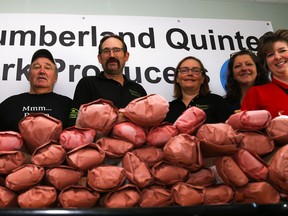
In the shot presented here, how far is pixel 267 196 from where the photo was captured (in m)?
0.78

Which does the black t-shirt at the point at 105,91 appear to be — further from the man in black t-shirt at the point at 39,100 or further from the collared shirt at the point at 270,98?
the collared shirt at the point at 270,98

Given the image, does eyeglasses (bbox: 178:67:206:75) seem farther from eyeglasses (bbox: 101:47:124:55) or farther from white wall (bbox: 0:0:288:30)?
white wall (bbox: 0:0:288:30)

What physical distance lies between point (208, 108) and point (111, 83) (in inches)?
22.0

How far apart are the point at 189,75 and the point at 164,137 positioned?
1.22 m

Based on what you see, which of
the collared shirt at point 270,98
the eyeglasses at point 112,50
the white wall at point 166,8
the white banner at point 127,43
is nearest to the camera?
the collared shirt at point 270,98

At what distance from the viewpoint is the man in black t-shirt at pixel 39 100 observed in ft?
6.01

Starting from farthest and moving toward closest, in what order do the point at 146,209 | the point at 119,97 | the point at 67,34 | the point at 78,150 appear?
the point at 67,34 < the point at 119,97 < the point at 78,150 < the point at 146,209

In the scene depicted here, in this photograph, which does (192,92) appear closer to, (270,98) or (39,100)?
(270,98)

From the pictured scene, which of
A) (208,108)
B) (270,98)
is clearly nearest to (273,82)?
(270,98)

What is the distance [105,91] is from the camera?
6.04 ft

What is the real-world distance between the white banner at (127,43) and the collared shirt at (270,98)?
75cm

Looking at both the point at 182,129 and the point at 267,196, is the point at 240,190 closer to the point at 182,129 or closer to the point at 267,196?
the point at 267,196

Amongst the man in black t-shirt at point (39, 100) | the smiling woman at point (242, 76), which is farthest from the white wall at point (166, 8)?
the smiling woman at point (242, 76)

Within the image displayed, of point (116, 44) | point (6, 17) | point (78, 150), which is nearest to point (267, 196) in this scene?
point (78, 150)
